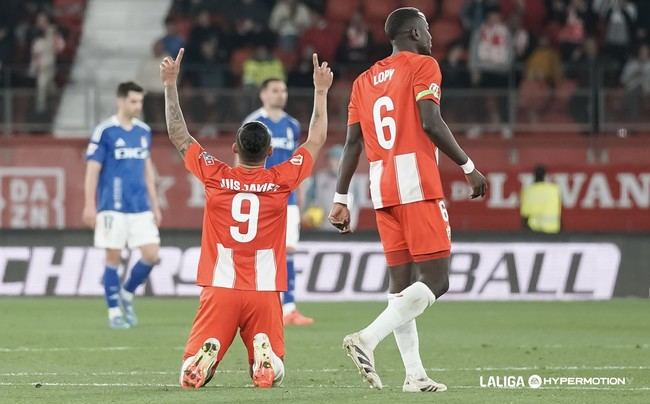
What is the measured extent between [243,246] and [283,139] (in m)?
5.66

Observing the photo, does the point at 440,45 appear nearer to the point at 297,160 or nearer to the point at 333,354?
the point at 333,354

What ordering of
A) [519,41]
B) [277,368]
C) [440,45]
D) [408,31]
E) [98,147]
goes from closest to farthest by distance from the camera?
[408,31], [277,368], [98,147], [519,41], [440,45]

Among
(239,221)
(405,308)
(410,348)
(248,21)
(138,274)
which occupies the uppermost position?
(248,21)

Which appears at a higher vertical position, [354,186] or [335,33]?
[335,33]

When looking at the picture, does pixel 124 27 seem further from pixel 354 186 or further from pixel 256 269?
pixel 256 269

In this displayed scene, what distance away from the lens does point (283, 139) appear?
48.1ft

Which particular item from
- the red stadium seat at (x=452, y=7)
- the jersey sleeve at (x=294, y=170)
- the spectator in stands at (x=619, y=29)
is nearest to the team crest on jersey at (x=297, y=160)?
the jersey sleeve at (x=294, y=170)

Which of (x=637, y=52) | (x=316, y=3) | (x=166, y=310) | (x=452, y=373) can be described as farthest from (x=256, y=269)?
(x=316, y=3)

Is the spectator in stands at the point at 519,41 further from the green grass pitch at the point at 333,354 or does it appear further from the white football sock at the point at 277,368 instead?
the white football sock at the point at 277,368

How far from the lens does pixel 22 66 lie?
2361 cm

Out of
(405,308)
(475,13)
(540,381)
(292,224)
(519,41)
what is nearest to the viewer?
(405,308)

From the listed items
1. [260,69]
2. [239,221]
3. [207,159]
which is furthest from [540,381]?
[260,69]

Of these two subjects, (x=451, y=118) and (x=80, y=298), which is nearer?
(x=80, y=298)

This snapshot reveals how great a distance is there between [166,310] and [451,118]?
6.49m
